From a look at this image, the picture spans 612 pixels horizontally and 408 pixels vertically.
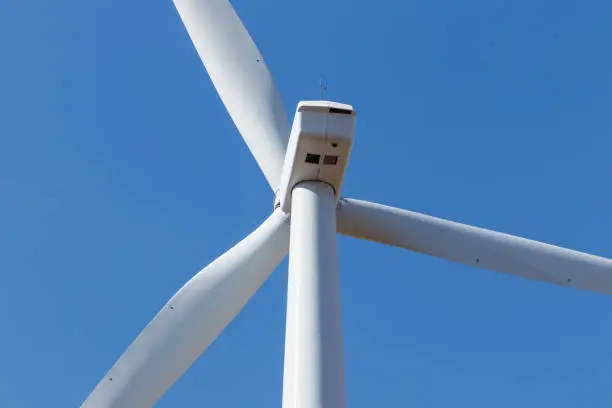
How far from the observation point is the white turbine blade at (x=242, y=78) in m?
12.8

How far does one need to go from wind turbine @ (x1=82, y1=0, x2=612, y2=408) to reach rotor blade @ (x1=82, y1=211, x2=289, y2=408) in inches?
0.5

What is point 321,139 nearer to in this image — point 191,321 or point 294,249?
point 294,249

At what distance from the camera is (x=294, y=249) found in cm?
1040

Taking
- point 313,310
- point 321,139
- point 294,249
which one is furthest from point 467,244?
point 313,310

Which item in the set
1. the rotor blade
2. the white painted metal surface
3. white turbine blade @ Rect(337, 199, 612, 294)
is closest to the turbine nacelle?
the white painted metal surface

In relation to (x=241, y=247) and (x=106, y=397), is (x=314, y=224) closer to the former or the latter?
(x=241, y=247)

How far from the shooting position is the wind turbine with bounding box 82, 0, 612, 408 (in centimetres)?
936

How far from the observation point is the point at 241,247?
38.0ft

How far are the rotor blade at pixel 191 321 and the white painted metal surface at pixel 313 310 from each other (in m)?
0.89

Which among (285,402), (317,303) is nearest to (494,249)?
(317,303)

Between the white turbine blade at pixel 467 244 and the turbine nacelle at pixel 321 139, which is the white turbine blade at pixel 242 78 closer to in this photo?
the white turbine blade at pixel 467 244

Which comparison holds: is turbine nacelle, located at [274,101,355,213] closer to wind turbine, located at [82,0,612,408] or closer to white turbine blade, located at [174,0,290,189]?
wind turbine, located at [82,0,612,408]

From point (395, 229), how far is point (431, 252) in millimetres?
572

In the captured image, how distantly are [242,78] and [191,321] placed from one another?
408cm
